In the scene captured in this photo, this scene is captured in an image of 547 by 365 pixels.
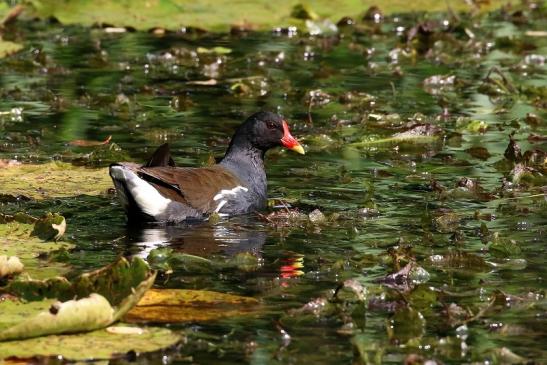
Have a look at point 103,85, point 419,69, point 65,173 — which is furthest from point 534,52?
point 65,173

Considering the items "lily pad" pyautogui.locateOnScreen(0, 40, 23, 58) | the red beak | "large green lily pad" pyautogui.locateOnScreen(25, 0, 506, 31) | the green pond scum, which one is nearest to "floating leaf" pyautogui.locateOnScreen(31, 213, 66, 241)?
the green pond scum

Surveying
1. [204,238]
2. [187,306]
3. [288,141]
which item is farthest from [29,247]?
[288,141]

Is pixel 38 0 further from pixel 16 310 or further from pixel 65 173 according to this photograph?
pixel 16 310

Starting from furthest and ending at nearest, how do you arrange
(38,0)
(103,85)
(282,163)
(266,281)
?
(38,0)
(103,85)
(282,163)
(266,281)

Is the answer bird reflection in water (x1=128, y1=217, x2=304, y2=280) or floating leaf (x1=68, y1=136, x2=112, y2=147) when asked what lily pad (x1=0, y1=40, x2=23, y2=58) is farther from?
bird reflection in water (x1=128, y1=217, x2=304, y2=280)

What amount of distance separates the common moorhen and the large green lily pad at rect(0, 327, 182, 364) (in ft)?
6.55

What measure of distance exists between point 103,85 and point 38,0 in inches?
132

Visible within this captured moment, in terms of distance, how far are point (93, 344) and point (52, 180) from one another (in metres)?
3.14

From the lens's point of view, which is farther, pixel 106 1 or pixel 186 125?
pixel 106 1

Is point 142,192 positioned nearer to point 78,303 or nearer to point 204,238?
point 204,238

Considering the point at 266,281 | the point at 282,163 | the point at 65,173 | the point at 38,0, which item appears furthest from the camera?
the point at 38,0

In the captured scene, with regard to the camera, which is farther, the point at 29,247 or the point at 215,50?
the point at 215,50

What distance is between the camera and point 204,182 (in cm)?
754

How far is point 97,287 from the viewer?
530cm
